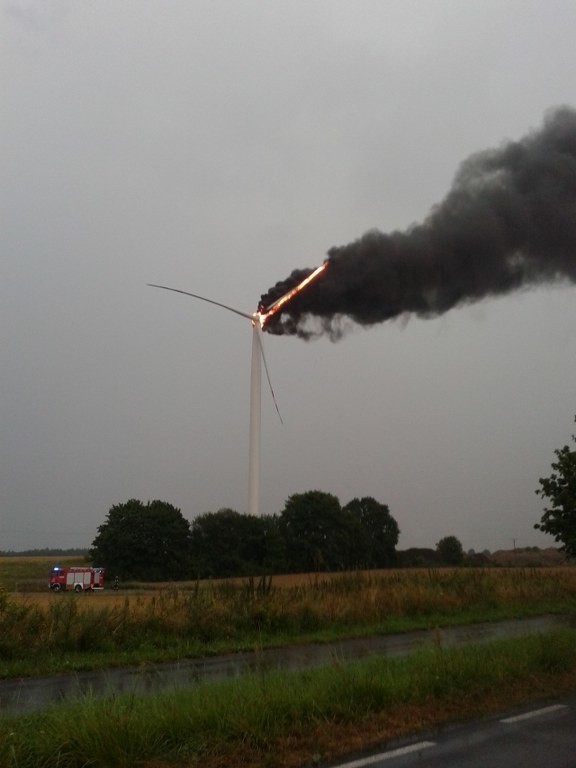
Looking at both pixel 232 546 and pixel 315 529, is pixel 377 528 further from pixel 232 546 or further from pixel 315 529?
pixel 232 546

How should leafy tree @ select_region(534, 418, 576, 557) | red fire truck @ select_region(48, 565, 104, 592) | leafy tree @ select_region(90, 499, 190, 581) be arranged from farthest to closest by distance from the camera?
leafy tree @ select_region(90, 499, 190, 581), red fire truck @ select_region(48, 565, 104, 592), leafy tree @ select_region(534, 418, 576, 557)

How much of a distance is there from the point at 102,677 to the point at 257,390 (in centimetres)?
2942

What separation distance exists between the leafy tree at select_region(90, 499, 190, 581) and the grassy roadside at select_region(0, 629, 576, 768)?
53.0 m

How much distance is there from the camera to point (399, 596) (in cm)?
2053

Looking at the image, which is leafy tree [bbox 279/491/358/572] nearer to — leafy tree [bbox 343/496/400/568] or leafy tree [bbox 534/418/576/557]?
leafy tree [bbox 343/496/400/568]

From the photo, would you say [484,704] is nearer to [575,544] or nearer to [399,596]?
[399,596]

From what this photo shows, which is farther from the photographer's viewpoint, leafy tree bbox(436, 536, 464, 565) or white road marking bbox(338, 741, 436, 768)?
leafy tree bbox(436, 536, 464, 565)

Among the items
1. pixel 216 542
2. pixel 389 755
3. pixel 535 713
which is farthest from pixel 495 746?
pixel 216 542

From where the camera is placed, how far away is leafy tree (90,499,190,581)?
60.8 metres

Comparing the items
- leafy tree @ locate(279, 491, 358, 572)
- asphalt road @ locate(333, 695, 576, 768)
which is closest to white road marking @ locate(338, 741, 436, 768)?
asphalt road @ locate(333, 695, 576, 768)

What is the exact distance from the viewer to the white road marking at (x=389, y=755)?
247 inches

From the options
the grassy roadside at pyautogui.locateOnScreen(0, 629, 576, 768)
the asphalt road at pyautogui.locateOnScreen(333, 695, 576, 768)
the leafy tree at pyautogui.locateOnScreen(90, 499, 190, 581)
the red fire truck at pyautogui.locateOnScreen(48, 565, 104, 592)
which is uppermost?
the leafy tree at pyautogui.locateOnScreen(90, 499, 190, 581)

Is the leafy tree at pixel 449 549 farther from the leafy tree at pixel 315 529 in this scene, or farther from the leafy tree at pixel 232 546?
the leafy tree at pixel 232 546

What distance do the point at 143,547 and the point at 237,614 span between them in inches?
1832
